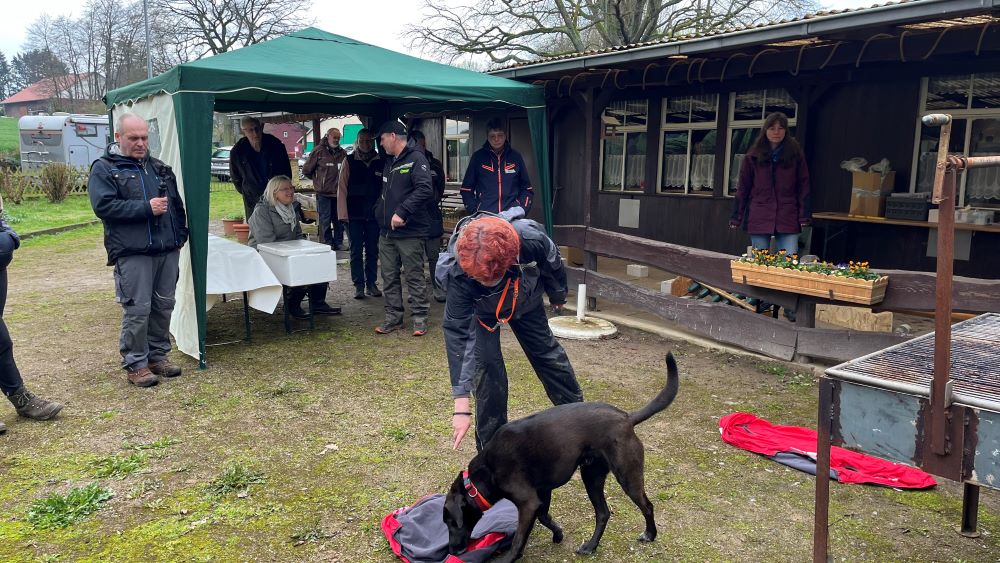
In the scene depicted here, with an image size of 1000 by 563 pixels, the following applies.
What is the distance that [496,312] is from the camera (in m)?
3.07

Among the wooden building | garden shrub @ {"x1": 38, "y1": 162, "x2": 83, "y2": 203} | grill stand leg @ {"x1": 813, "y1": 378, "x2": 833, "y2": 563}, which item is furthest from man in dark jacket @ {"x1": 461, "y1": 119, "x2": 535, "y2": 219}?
garden shrub @ {"x1": 38, "y1": 162, "x2": 83, "y2": 203}

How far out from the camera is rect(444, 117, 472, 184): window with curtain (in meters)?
14.2

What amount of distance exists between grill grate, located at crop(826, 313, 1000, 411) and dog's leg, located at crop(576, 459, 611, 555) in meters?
1.02

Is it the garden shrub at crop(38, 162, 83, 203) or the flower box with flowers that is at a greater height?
the garden shrub at crop(38, 162, 83, 203)

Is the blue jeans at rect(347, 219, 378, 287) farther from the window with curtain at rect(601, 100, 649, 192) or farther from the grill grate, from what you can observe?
the grill grate

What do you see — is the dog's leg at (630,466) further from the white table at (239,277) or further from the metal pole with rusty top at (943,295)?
the white table at (239,277)

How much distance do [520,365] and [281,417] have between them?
1933 mm

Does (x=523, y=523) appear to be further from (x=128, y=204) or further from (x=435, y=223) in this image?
(x=435, y=223)

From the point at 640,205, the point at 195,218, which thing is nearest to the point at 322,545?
the point at 195,218

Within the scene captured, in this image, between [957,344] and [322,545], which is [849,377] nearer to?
[957,344]

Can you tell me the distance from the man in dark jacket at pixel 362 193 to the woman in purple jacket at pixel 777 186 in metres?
3.76

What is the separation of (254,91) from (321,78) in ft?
3.04

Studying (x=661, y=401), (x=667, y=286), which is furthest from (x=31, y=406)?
(x=667, y=286)

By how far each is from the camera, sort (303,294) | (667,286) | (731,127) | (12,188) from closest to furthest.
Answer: (303,294) < (667,286) < (731,127) < (12,188)
